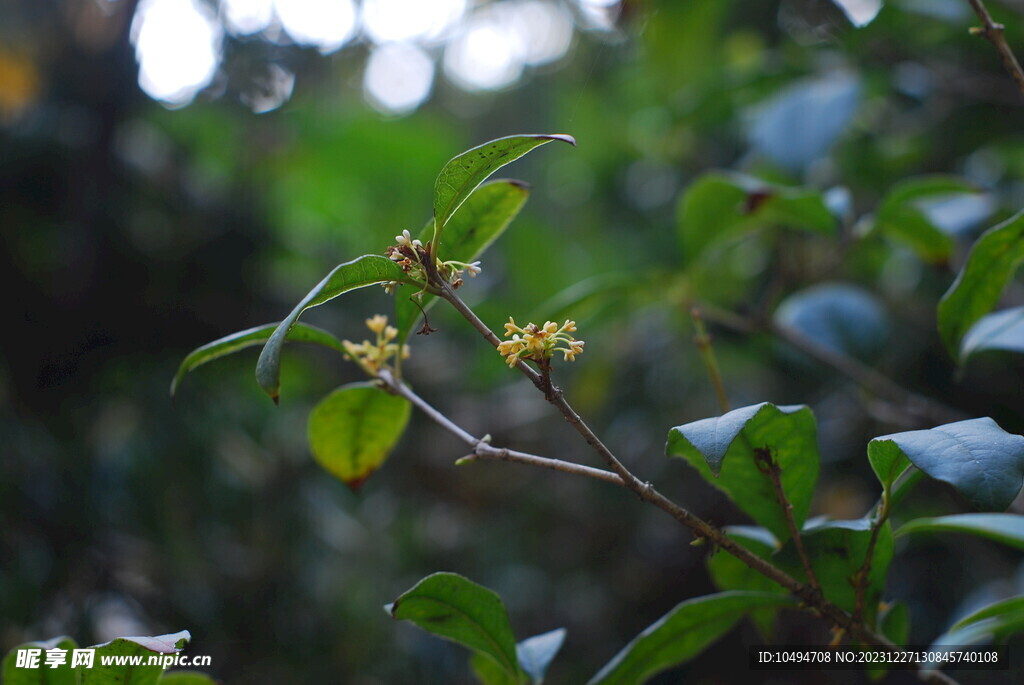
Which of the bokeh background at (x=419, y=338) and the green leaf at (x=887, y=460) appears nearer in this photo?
the green leaf at (x=887, y=460)

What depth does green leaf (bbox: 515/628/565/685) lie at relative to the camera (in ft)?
1.67

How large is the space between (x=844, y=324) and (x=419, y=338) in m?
0.92

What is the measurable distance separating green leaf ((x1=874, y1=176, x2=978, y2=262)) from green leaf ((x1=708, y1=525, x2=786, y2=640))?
1.25ft

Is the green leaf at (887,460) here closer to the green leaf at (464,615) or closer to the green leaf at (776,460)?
the green leaf at (776,460)

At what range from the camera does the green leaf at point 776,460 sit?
0.46m

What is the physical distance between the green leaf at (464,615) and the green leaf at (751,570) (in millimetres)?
157

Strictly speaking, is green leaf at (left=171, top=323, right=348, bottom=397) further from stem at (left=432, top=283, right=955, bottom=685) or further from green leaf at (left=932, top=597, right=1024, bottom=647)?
green leaf at (left=932, top=597, right=1024, bottom=647)

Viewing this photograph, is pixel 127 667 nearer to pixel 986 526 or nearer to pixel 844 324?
pixel 986 526

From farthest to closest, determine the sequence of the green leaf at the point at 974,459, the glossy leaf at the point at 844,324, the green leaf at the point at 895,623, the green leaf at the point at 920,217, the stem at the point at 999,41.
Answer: the glossy leaf at the point at 844,324, the green leaf at the point at 920,217, the green leaf at the point at 895,623, the stem at the point at 999,41, the green leaf at the point at 974,459

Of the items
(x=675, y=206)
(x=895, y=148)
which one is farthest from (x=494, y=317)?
(x=895, y=148)

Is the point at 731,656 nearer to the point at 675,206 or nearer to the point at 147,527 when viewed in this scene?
the point at 675,206

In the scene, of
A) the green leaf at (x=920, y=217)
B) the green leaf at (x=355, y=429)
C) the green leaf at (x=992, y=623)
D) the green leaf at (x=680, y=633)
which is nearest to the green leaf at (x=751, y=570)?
the green leaf at (x=680, y=633)

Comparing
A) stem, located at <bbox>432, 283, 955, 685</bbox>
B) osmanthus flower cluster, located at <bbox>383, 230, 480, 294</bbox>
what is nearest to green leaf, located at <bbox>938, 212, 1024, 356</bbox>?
stem, located at <bbox>432, 283, 955, 685</bbox>

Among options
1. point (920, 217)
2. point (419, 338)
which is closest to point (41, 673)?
point (920, 217)
